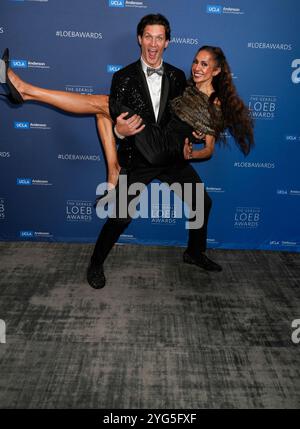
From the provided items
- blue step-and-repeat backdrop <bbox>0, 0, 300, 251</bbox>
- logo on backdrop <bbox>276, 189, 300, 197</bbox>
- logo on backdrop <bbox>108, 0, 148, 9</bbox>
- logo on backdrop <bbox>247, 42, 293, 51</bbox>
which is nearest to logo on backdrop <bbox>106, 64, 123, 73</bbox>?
blue step-and-repeat backdrop <bbox>0, 0, 300, 251</bbox>

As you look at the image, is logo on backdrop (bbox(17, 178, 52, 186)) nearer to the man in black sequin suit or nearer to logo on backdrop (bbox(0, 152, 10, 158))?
logo on backdrop (bbox(0, 152, 10, 158))

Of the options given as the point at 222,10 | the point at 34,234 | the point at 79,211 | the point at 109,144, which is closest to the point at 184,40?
the point at 222,10

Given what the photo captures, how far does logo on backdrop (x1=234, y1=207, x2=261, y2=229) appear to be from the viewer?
399 centimetres

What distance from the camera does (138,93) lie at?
3.24 m

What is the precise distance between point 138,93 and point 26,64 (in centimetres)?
95

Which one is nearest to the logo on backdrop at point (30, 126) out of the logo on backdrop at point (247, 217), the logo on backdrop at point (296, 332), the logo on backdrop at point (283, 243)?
the logo on backdrop at point (247, 217)

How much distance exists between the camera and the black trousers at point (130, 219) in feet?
10.9

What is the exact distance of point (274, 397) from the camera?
2438 millimetres

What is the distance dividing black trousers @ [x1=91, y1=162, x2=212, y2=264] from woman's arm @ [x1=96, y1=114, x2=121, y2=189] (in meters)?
0.33

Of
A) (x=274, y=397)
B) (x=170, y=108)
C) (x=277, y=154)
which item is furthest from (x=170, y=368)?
(x=277, y=154)

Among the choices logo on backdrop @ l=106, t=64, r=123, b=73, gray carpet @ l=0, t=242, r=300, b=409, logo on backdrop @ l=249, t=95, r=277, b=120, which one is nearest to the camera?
gray carpet @ l=0, t=242, r=300, b=409

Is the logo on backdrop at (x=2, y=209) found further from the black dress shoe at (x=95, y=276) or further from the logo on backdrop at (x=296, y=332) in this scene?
the logo on backdrop at (x=296, y=332)

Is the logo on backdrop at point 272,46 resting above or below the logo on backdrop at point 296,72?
above

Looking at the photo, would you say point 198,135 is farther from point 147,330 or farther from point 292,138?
point 147,330
